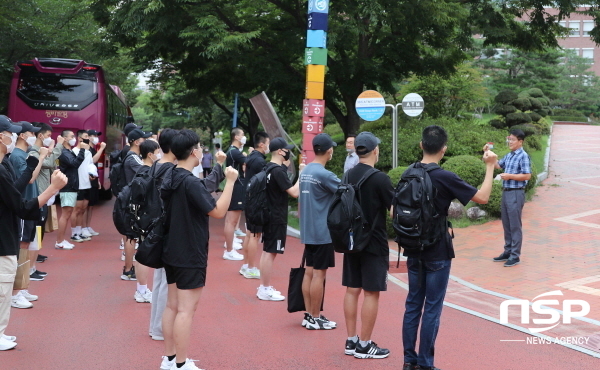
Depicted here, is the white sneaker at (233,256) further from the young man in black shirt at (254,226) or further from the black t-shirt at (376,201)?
the black t-shirt at (376,201)

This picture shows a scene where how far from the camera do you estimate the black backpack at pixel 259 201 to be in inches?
296

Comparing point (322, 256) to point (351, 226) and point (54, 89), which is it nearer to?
point (351, 226)

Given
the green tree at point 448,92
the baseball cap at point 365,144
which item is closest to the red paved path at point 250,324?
the baseball cap at point 365,144

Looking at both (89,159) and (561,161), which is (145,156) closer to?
(89,159)

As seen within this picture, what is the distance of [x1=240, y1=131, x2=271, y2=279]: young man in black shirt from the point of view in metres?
8.31

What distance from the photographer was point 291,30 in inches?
678

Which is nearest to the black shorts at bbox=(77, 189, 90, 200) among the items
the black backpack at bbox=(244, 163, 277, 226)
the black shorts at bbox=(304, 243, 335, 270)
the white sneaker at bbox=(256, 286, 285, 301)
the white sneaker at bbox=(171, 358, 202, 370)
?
the black backpack at bbox=(244, 163, 277, 226)

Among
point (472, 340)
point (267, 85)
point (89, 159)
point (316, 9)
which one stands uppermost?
point (316, 9)

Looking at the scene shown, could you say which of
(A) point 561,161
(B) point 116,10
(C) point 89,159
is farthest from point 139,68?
(A) point 561,161

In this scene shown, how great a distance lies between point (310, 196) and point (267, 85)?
1207 centimetres

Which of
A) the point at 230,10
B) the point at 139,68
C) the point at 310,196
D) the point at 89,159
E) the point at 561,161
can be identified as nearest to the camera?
the point at 310,196

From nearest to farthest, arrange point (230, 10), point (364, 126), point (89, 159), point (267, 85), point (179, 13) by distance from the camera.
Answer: point (89, 159), point (179, 13), point (230, 10), point (267, 85), point (364, 126)

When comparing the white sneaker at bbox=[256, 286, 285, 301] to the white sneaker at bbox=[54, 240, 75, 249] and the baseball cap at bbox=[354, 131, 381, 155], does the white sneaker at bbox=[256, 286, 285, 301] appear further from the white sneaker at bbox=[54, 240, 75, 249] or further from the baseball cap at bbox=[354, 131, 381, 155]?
the white sneaker at bbox=[54, 240, 75, 249]

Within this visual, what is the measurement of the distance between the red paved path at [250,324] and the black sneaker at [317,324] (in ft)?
0.38
